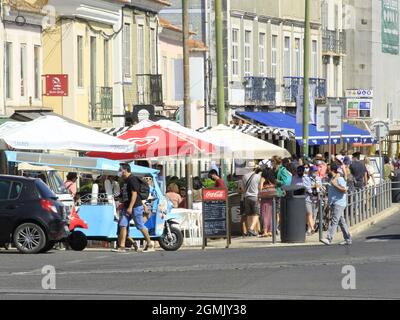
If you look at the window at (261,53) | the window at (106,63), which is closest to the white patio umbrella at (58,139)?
the window at (106,63)

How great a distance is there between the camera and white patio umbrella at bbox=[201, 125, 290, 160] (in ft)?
124

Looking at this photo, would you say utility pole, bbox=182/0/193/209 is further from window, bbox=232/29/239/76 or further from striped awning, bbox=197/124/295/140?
window, bbox=232/29/239/76

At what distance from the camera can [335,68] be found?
82312 mm

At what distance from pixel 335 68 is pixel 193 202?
46.2 meters

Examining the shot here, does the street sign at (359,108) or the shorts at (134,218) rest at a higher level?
the street sign at (359,108)

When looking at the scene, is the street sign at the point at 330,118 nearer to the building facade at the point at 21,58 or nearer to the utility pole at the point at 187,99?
the utility pole at the point at 187,99

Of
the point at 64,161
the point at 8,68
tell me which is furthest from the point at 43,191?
the point at 8,68

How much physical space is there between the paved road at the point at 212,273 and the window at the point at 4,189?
105cm

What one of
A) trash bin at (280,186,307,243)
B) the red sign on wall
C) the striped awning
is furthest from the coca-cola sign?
the striped awning

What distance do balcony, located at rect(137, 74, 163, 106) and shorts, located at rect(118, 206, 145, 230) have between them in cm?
2190

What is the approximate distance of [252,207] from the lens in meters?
35.8

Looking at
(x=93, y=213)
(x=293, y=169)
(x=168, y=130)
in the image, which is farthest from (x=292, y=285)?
(x=293, y=169)

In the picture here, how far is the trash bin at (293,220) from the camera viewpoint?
108ft

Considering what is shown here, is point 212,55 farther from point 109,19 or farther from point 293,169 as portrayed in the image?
point 293,169
